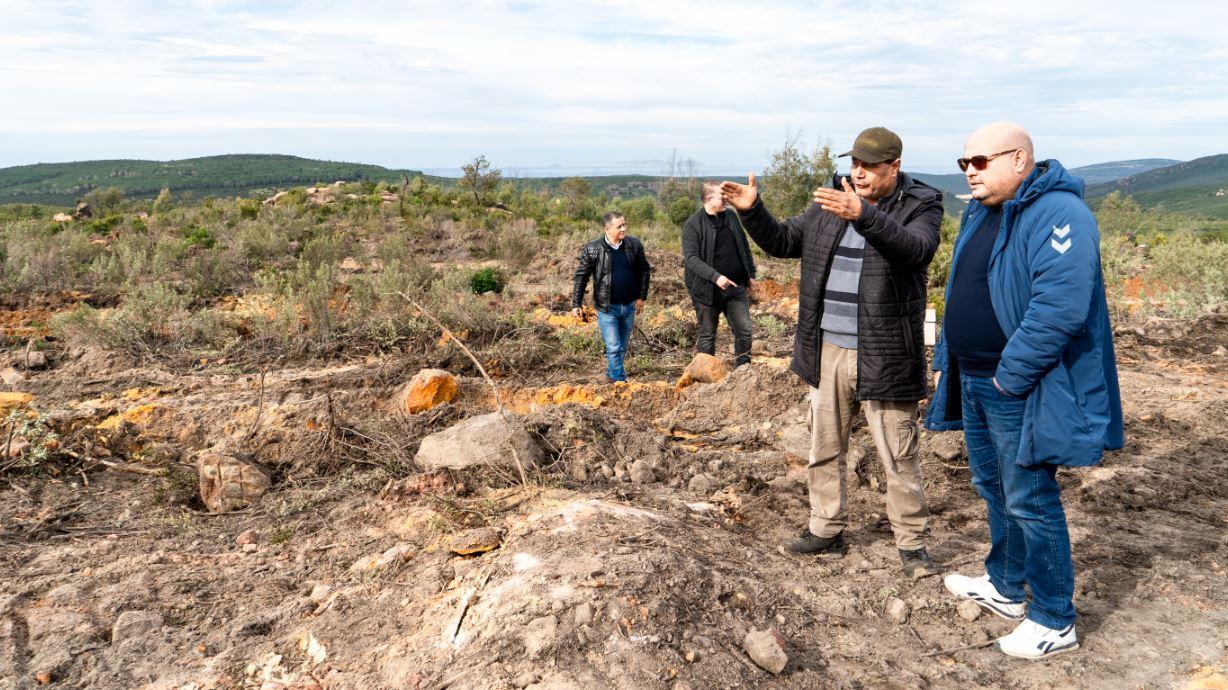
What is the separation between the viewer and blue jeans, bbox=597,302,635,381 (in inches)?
258

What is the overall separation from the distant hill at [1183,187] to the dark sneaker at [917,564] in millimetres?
71329

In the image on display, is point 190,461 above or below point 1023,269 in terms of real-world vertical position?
below

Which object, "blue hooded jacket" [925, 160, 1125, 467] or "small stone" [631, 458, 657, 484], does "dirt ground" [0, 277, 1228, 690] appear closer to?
"small stone" [631, 458, 657, 484]

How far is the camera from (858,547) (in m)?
3.72

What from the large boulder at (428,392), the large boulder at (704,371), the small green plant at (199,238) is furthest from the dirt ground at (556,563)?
the small green plant at (199,238)

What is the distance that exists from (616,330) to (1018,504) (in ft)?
14.0

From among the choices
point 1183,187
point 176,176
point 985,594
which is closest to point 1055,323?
point 985,594

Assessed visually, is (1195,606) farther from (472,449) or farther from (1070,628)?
(472,449)

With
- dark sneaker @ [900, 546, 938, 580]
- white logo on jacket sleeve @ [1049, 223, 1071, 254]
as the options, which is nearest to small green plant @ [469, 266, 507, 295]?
dark sneaker @ [900, 546, 938, 580]

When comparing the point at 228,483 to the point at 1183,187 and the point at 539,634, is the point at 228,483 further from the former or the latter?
the point at 1183,187

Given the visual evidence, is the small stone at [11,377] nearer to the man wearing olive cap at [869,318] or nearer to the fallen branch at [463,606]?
the fallen branch at [463,606]

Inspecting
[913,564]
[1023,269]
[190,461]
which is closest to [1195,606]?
[913,564]

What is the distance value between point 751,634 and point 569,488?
1.67 metres

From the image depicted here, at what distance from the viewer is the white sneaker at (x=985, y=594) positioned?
3.00 meters
